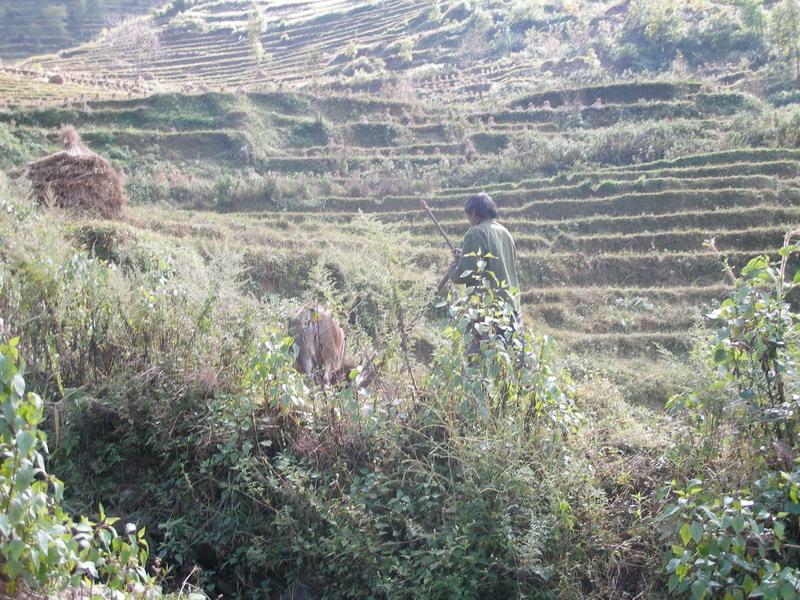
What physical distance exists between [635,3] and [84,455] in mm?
41793

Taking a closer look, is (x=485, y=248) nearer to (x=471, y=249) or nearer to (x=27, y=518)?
(x=471, y=249)

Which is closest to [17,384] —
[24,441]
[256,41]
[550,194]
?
[24,441]

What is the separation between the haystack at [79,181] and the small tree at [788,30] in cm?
2536

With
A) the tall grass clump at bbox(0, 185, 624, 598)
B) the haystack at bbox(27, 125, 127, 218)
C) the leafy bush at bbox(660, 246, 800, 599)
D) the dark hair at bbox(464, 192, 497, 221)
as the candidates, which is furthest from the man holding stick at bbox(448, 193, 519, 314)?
the haystack at bbox(27, 125, 127, 218)

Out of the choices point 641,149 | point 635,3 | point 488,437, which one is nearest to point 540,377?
point 488,437

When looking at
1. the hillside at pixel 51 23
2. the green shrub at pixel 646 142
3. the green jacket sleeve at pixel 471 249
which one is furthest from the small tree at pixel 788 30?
the hillside at pixel 51 23

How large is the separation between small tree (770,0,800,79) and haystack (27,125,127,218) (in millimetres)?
25364

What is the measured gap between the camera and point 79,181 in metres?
14.8

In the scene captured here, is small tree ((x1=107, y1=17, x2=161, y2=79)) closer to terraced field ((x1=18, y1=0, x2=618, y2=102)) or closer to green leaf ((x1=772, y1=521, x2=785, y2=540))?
terraced field ((x1=18, y1=0, x2=618, y2=102))

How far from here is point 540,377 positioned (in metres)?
3.89

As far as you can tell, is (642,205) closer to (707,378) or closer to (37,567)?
(707,378)

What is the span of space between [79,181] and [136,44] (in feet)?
125

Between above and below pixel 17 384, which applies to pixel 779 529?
below

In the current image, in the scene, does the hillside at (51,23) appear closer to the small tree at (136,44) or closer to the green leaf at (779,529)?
the small tree at (136,44)
